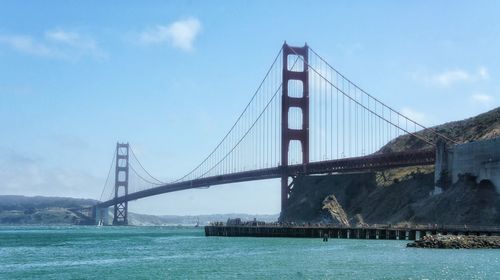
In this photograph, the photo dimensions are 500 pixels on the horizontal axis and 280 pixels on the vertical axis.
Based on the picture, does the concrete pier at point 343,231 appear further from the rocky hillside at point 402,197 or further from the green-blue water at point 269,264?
the green-blue water at point 269,264

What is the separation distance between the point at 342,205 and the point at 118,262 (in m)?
61.0

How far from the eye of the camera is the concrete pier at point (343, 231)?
2881 inches

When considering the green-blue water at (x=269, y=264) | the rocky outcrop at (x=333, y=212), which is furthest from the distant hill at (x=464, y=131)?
the green-blue water at (x=269, y=264)

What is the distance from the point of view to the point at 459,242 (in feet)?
206

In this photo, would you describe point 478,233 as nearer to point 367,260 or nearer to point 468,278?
point 367,260

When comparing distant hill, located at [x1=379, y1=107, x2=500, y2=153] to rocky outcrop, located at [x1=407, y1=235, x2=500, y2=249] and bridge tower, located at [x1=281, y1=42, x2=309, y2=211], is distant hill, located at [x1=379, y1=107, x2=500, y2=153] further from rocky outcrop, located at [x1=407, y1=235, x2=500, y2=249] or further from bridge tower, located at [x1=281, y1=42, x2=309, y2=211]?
rocky outcrop, located at [x1=407, y1=235, x2=500, y2=249]

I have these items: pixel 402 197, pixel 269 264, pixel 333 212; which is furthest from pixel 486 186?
pixel 269 264

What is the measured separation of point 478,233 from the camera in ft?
233

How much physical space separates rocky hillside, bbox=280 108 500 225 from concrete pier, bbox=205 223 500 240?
5.48 meters

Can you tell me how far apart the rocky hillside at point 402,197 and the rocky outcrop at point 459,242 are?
15.5 meters

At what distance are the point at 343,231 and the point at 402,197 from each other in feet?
49.9

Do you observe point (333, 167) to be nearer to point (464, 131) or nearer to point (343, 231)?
point (343, 231)

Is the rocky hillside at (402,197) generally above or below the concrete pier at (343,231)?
above

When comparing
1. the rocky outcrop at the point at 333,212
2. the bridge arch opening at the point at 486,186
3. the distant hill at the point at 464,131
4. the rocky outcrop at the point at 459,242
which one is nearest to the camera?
the rocky outcrop at the point at 459,242
